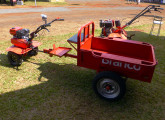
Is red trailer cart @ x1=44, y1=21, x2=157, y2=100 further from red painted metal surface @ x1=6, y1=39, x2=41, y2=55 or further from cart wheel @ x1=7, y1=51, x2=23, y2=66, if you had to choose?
cart wheel @ x1=7, y1=51, x2=23, y2=66

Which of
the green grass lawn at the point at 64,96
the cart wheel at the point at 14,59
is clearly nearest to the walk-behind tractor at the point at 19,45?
the cart wheel at the point at 14,59

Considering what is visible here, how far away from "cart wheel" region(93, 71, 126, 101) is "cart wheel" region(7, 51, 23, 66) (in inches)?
106

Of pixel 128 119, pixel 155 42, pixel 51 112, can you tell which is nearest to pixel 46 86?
pixel 51 112

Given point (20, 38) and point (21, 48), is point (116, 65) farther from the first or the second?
point (20, 38)

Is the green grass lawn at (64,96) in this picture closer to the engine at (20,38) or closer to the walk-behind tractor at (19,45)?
the walk-behind tractor at (19,45)

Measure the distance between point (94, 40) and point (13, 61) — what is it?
2785mm

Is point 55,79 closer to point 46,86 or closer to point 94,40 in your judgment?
point 46,86

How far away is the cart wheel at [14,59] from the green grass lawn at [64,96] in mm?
182

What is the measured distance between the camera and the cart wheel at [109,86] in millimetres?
3188

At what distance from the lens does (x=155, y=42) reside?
7430mm

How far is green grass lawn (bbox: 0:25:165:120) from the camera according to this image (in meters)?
3.17

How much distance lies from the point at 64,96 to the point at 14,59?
93.1 inches

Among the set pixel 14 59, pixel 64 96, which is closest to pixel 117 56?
pixel 64 96

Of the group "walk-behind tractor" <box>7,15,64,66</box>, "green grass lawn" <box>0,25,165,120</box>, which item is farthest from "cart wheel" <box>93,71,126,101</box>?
"walk-behind tractor" <box>7,15,64,66</box>
